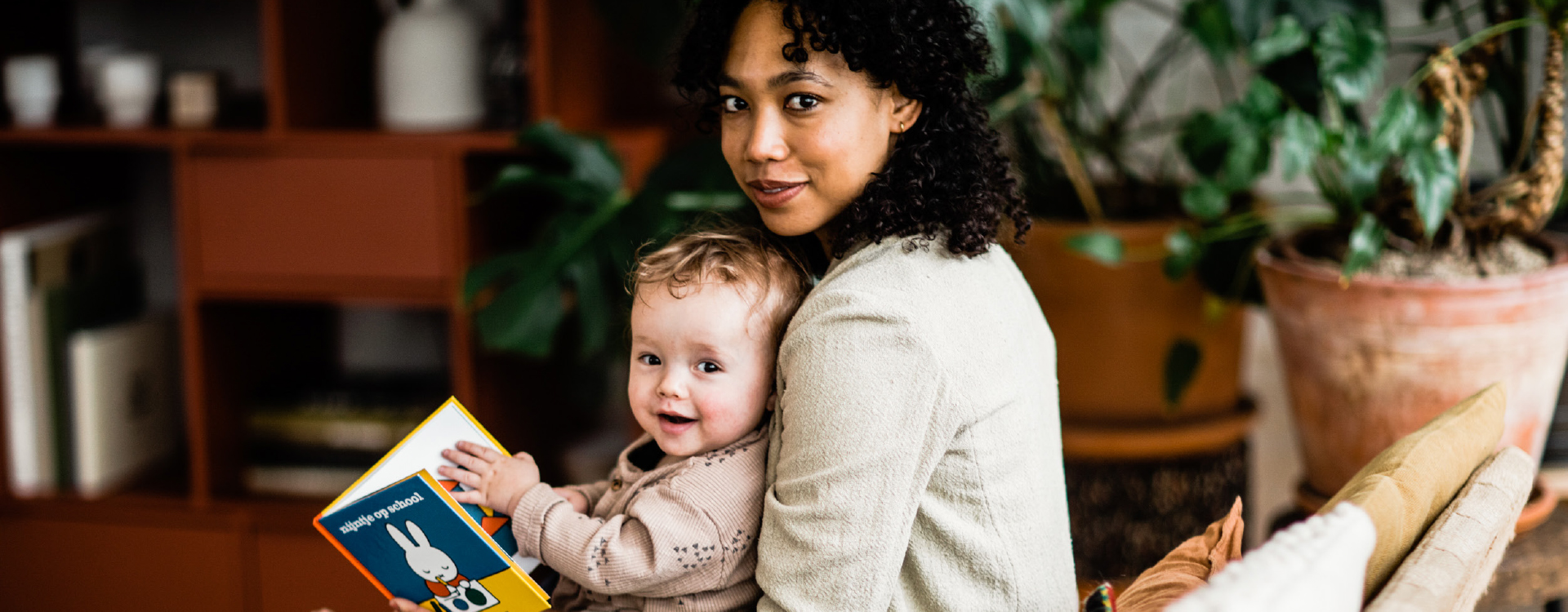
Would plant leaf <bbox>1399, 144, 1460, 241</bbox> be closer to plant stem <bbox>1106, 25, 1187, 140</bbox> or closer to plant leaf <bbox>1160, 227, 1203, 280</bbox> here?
plant leaf <bbox>1160, 227, 1203, 280</bbox>

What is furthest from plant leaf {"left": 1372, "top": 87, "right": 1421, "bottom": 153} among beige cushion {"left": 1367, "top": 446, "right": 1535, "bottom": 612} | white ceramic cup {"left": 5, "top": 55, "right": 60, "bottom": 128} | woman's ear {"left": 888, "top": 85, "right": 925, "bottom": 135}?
white ceramic cup {"left": 5, "top": 55, "right": 60, "bottom": 128}

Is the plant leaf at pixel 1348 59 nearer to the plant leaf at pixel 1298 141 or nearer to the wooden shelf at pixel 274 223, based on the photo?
the plant leaf at pixel 1298 141

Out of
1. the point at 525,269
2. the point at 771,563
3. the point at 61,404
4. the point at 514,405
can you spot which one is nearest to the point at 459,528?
the point at 771,563

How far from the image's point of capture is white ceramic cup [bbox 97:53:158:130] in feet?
6.44

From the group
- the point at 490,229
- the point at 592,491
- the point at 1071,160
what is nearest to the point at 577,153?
the point at 490,229

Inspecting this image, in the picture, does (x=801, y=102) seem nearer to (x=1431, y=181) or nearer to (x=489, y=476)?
(x=489, y=476)

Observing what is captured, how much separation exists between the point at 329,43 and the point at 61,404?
80cm

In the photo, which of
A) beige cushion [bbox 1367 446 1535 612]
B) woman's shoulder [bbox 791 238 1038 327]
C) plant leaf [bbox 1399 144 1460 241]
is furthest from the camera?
plant leaf [bbox 1399 144 1460 241]

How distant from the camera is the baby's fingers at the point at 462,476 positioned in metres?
1.04

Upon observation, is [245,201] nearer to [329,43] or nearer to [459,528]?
[329,43]

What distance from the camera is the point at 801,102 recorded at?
0.97m

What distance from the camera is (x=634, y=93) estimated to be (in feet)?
7.41

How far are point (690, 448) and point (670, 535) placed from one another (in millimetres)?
83

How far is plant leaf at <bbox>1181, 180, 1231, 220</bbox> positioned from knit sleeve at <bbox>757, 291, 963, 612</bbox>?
2.80ft
